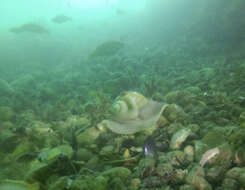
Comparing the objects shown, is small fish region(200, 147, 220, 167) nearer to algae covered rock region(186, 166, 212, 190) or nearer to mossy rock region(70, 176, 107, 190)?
algae covered rock region(186, 166, 212, 190)

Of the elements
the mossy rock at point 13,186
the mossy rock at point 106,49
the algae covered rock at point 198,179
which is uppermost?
the mossy rock at point 106,49

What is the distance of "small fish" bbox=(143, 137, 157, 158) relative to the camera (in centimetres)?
179

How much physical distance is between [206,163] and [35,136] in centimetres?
183

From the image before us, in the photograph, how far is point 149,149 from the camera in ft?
6.00

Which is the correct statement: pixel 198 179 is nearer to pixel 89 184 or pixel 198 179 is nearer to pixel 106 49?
pixel 89 184

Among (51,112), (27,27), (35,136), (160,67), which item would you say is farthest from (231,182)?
(27,27)

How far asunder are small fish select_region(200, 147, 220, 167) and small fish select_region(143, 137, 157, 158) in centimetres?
41

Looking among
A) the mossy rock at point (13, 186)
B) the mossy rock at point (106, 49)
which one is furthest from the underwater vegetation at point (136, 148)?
the mossy rock at point (106, 49)

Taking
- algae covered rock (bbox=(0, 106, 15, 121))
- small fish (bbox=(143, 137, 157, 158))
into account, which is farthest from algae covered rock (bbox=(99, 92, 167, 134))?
algae covered rock (bbox=(0, 106, 15, 121))

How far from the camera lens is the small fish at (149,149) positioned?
179 cm

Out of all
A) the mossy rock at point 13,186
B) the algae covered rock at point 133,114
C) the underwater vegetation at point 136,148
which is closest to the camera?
the mossy rock at point 13,186

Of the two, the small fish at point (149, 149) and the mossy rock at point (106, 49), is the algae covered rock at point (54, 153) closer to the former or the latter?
the small fish at point (149, 149)

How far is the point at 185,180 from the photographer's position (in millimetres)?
1373

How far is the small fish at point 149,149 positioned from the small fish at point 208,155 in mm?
409
